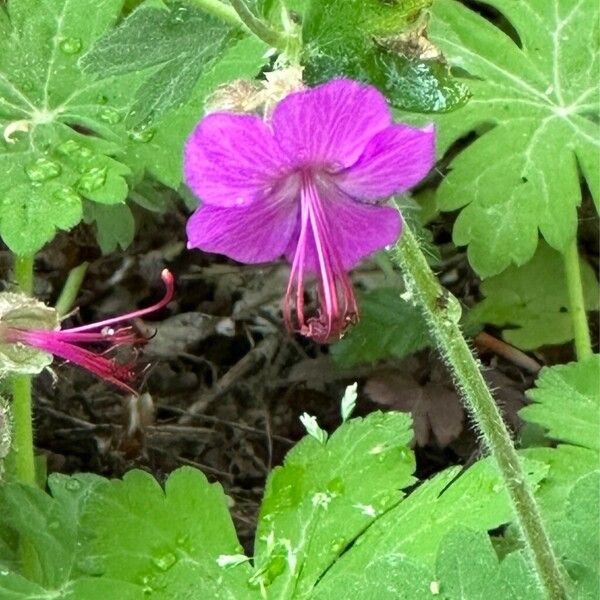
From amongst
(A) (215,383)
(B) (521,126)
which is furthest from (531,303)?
(A) (215,383)

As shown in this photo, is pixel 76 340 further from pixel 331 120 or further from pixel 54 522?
pixel 331 120

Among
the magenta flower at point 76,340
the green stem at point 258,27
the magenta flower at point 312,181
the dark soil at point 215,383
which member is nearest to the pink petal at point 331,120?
the magenta flower at point 312,181

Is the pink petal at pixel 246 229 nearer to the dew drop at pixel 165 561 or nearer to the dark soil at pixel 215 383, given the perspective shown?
the dew drop at pixel 165 561

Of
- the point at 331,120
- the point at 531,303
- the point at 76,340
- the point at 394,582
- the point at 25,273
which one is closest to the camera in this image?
the point at 331,120

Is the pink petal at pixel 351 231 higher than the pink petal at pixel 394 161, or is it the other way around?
the pink petal at pixel 394 161

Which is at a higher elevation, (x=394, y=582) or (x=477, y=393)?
(x=477, y=393)

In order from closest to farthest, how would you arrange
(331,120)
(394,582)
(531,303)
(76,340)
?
(331,120) < (394,582) < (76,340) < (531,303)

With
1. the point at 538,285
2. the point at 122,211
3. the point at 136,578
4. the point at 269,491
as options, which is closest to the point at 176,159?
the point at 122,211
